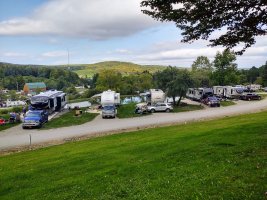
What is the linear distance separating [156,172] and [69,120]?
32.0 m

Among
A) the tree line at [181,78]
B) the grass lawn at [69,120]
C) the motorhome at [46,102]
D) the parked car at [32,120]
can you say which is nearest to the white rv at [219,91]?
the tree line at [181,78]

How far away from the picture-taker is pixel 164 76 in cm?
5838

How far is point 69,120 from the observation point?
145 ft

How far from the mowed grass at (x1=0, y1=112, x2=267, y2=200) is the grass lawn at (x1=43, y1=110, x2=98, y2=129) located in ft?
68.6

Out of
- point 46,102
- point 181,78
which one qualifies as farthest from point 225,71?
point 46,102

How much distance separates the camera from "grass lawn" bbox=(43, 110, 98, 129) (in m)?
41.3

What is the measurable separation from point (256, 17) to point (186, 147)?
8318mm

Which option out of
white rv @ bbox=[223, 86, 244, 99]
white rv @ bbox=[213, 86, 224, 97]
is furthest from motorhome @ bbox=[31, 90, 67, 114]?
white rv @ bbox=[213, 86, 224, 97]

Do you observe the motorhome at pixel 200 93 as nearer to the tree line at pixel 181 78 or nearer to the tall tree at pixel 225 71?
the tree line at pixel 181 78

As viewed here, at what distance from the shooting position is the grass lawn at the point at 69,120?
41.3 meters

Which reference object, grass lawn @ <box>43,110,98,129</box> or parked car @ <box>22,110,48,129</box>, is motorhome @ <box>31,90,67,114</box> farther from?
parked car @ <box>22,110,48,129</box>

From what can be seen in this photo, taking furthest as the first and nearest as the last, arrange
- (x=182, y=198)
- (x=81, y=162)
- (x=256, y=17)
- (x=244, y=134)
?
(x=244, y=134) → (x=81, y=162) → (x=256, y=17) → (x=182, y=198)

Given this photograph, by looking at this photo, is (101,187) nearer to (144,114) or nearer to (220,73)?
(144,114)

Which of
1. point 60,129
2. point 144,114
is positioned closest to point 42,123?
point 60,129
